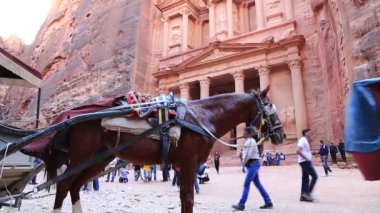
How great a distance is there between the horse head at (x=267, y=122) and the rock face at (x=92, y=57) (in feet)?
88.8

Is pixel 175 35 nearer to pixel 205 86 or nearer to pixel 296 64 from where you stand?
pixel 205 86

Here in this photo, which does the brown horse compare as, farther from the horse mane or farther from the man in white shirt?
the man in white shirt

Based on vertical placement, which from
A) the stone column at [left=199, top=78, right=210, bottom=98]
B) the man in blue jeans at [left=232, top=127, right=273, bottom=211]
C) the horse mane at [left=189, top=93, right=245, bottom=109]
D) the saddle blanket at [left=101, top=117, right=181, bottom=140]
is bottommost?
the man in blue jeans at [left=232, top=127, right=273, bottom=211]

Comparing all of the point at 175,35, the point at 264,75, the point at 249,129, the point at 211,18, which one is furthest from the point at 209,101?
the point at 175,35

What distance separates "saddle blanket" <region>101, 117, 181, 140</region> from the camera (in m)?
3.79

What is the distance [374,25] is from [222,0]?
27.5 metres

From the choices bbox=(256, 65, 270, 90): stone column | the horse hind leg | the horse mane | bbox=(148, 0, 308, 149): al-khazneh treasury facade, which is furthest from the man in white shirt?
bbox=(256, 65, 270, 90): stone column

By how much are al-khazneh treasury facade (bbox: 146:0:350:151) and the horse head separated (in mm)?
16093

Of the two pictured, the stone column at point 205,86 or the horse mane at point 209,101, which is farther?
the stone column at point 205,86

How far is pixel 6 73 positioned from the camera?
5.99m

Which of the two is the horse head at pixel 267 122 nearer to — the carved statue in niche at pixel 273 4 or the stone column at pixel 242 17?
the carved statue in niche at pixel 273 4

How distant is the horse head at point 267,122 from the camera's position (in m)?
4.66

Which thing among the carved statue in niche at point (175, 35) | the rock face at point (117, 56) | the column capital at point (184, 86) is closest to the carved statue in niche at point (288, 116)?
the rock face at point (117, 56)

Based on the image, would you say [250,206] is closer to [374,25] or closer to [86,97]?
[374,25]
